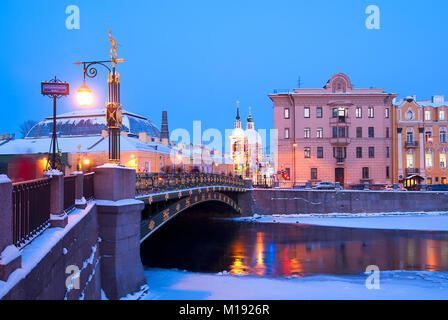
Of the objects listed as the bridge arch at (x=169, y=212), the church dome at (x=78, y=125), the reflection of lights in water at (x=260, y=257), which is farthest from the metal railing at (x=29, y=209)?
the church dome at (x=78, y=125)

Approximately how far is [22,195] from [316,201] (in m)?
38.0

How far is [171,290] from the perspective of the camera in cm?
1472

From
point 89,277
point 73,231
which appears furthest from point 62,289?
point 89,277

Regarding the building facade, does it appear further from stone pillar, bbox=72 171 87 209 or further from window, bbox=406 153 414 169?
stone pillar, bbox=72 171 87 209

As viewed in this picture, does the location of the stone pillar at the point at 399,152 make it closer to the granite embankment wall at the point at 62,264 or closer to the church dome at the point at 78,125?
the church dome at the point at 78,125

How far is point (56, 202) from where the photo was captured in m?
7.56

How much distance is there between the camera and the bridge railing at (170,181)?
16400 millimetres

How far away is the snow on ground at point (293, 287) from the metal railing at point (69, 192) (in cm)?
461

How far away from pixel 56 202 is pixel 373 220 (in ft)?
114

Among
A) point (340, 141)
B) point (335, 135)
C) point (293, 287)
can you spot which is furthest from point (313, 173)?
point (293, 287)

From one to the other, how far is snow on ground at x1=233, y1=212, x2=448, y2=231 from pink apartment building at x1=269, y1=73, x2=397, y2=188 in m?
13.3

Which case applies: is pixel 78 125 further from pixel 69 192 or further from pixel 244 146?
pixel 69 192

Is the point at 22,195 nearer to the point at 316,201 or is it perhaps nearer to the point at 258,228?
the point at 258,228

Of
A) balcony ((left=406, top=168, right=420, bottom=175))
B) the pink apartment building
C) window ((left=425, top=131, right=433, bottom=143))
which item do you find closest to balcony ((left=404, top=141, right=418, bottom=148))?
window ((left=425, top=131, right=433, bottom=143))
